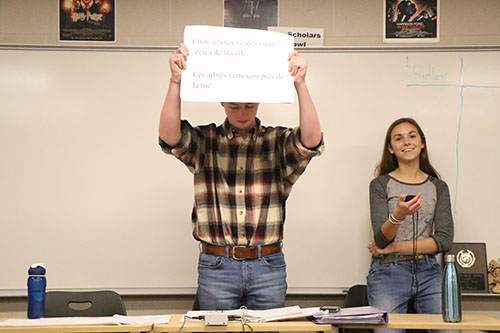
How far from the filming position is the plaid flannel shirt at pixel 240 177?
2.24m

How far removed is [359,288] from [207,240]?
1181 millimetres

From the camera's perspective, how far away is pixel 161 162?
3.34 metres

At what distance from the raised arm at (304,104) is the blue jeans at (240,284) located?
466mm

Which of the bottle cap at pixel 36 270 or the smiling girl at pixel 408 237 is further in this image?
the smiling girl at pixel 408 237

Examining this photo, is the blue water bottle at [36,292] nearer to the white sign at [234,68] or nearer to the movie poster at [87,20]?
the white sign at [234,68]

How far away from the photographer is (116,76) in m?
3.37

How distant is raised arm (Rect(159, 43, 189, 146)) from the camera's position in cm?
212

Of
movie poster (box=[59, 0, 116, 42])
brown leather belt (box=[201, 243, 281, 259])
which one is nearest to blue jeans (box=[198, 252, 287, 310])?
brown leather belt (box=[201, 243, 281, 259])

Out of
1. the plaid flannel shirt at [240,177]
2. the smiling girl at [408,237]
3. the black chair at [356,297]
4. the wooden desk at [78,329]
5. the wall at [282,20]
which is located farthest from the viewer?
the wall at [282,20]

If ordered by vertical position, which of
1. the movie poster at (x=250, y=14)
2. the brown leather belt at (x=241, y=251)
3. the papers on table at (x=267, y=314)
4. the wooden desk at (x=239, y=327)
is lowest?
the wooden desk at (x=239, y=327)

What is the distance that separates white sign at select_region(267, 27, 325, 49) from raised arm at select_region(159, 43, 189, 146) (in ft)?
4.52

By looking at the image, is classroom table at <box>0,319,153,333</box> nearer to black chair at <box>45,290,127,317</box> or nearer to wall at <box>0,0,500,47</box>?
black chair at <box>45,290,127,317</box>

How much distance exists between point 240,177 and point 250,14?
1408mm

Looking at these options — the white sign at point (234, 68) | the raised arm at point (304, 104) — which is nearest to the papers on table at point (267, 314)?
the raised arm at point (304, 104)
